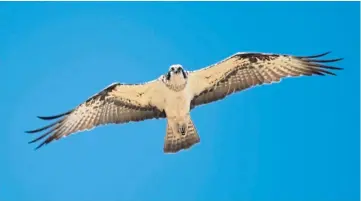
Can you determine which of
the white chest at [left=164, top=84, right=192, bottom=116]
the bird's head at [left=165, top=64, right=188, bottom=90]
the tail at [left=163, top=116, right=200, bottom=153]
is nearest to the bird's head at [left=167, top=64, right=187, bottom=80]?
the bird's head at [left=165, top=64, right=188, bottom=90]

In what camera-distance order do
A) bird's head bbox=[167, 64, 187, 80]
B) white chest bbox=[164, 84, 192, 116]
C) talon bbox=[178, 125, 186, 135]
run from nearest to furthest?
bird's head bbox=[167, 64, 187, 80]
white chest bbox=[164, 84, 192, 116]
talon bbox=[178, 125, 186, 135]

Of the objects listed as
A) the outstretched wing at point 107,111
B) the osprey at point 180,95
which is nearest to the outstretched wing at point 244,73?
the osprey at point 180,95

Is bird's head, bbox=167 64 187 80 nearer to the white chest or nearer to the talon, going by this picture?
the white chest

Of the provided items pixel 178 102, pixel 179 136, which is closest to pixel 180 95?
pixel 178 102

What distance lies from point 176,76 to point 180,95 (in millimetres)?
457

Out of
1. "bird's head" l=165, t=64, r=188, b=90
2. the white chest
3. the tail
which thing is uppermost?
"bird's head" l=165, t=64, r=188, b=90

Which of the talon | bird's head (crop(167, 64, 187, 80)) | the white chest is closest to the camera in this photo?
bird's head (crop(167, 64, 187, 80))

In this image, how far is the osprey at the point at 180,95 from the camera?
12.6m

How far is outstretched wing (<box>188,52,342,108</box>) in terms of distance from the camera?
12.7 meters

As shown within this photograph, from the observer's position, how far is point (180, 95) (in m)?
12.5

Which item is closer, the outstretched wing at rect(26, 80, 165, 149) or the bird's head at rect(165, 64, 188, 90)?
the bird's head at rect(165, 64, 188, 90)

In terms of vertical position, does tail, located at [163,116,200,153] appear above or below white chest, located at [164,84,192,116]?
below

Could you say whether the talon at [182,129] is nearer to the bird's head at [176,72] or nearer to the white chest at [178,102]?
the white chest at [178,102]

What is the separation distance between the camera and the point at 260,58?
12766mm
